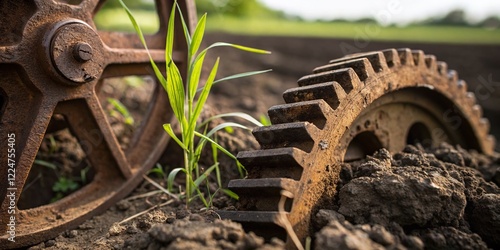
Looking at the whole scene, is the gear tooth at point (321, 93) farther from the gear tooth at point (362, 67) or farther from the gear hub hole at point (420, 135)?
the gear hub hole at point (420, 135)

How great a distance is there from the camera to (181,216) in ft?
7.79

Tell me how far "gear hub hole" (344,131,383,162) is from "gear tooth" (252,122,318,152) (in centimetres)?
61

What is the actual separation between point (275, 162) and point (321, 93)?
0.42 metres

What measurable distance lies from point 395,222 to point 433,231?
0.53 feet

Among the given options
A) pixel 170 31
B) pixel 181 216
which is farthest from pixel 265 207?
pixel 170 31

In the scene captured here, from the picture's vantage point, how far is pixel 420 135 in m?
3.39

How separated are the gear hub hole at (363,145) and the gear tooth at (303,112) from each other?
21.3 inches

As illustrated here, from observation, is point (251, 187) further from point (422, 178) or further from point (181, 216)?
point (422, 178)

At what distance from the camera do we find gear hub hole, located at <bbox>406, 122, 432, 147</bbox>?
336cm

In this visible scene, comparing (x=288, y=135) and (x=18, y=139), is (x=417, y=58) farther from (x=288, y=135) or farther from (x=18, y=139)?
(x=18, y=139)

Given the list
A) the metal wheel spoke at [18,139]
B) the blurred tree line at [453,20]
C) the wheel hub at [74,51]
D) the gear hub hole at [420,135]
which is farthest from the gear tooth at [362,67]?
the blurred tree line at [453,20]

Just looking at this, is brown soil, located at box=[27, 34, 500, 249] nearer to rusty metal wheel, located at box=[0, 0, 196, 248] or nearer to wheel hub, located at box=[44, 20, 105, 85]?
rusty metal wheel, located at box=[0, 0, 196, 248]

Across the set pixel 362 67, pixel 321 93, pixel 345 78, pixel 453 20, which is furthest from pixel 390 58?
pixel 453 20

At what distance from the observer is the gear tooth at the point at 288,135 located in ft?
7.36
